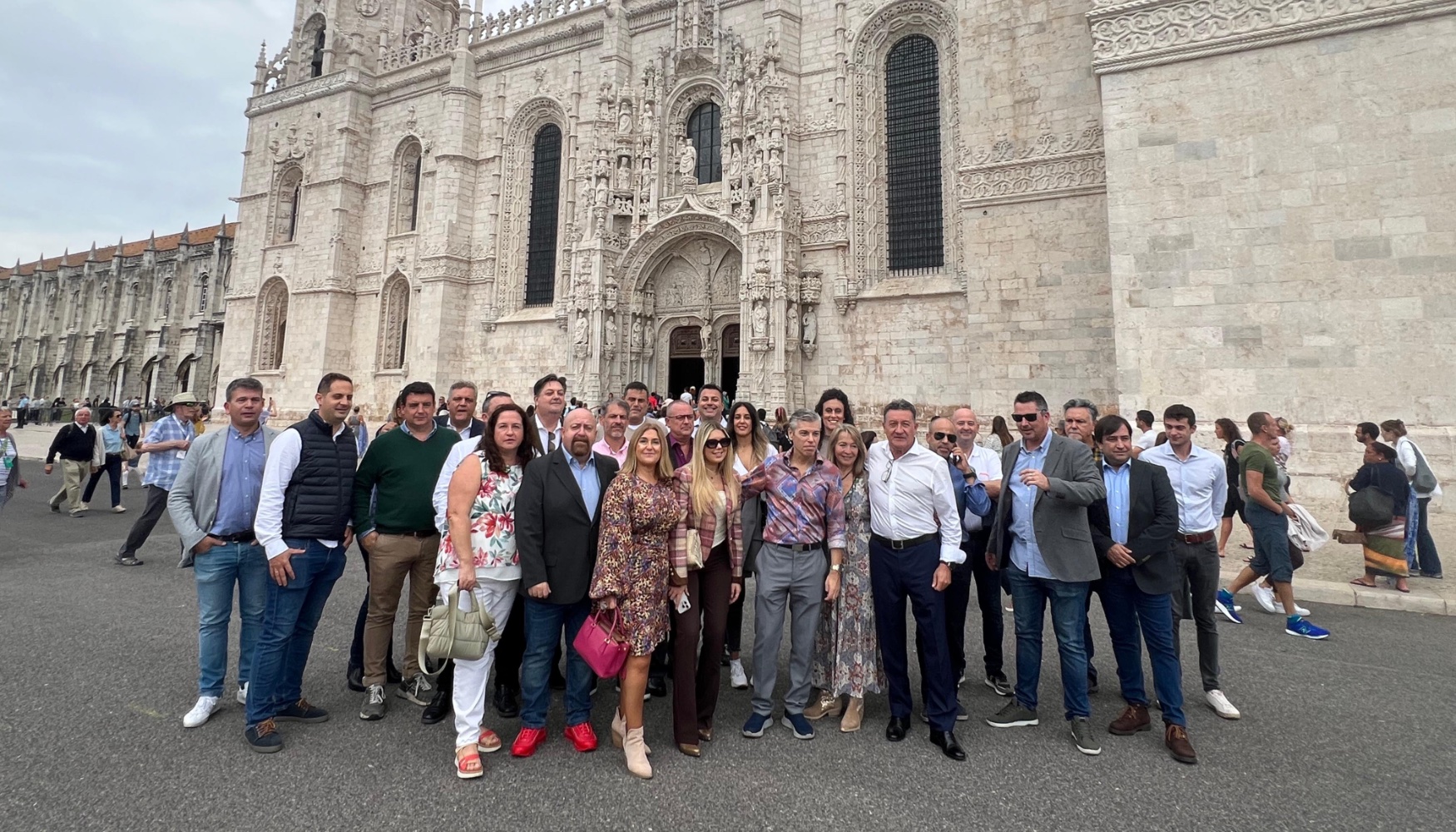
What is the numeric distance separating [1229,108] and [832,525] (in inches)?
499

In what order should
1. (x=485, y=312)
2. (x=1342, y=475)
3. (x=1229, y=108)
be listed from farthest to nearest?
(x=485, y=312)
(x=1229, y=108)
(x=1342, y=475)

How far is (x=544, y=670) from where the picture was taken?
3.55m

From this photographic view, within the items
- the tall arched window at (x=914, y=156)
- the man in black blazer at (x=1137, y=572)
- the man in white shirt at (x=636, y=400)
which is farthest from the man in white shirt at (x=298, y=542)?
the tall arched window at (x=914, y=156)

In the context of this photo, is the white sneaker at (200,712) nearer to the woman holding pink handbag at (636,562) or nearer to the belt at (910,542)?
the woman holding pink handbag at (636,562)

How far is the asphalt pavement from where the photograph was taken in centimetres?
287

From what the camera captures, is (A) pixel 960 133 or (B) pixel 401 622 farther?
(A) pixel 960 133

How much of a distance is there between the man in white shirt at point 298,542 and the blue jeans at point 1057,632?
4.25 metres

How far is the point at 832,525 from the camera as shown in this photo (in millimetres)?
3857

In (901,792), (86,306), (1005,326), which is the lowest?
(901,792)

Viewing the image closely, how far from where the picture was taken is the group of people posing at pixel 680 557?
11.3 ft

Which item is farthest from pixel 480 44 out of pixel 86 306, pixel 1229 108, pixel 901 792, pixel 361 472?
pixel 86 306

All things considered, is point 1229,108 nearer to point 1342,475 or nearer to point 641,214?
point 1342,475

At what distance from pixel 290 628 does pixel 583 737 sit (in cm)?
182

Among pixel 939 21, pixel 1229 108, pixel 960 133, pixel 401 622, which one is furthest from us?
pixel 939 21
